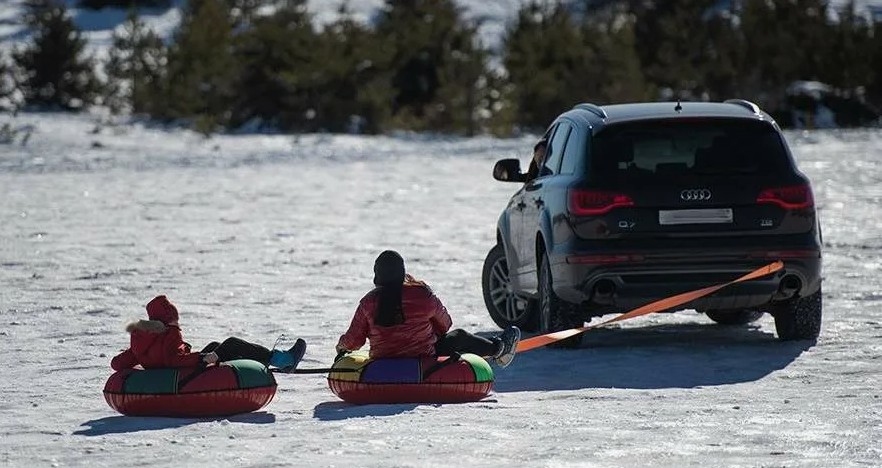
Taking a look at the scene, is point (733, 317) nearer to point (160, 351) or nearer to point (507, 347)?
point (507, 347)

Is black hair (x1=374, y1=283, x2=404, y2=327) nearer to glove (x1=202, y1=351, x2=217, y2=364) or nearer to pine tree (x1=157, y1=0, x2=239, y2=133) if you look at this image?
glove (x1=202, y1=351, x2=217, y2=364)

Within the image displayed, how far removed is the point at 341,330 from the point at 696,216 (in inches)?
114

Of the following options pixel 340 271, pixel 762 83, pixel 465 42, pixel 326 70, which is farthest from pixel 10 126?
pixel 340 271

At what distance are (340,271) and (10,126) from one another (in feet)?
79.2

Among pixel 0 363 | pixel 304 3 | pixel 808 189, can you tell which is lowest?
pixel 0 363

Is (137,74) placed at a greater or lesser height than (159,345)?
greater

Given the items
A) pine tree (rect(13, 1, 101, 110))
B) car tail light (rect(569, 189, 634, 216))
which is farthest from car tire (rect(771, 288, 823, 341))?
pine tree (rect(13, 1, 101, 110))

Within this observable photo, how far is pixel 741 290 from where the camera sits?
453 inches

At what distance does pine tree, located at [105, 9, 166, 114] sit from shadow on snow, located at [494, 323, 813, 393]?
3594 cm

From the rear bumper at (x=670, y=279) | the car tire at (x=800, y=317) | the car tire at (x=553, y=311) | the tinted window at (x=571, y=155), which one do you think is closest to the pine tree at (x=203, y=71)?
the tinted window at (x=571, y=155)

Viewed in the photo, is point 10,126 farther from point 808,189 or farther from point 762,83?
point 808,189

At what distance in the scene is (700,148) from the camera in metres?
11.8

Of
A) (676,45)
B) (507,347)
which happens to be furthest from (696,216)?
(676,45)

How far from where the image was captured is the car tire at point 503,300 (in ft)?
43.8
